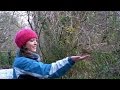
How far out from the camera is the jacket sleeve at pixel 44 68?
159cm

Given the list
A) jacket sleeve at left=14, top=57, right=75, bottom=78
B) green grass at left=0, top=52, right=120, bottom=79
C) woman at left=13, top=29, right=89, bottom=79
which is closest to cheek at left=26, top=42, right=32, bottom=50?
woman at left=13, top=29, right=89, bottom=79

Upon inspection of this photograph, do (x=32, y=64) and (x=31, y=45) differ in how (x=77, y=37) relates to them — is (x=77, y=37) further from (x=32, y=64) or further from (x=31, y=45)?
(x=32, y=64)

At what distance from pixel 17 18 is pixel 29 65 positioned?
555 cm

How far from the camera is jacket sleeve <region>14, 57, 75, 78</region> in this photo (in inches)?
62.6

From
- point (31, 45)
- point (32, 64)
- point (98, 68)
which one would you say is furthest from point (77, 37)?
point (32, 64)

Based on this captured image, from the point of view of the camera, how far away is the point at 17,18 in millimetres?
7242

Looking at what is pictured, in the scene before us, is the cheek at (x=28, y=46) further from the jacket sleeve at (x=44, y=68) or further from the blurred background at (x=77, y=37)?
the blurred background at (x=77, y=37)

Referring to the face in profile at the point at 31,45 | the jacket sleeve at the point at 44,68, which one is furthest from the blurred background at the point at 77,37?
the jacket sleeve at the point at 44,68

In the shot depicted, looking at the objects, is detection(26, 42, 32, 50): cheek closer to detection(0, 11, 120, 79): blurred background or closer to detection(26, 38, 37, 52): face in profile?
detection(26, 38, 37, 52): face in profile

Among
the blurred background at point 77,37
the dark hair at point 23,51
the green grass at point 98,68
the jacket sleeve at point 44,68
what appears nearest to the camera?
the jacket sleeve at point 44,68

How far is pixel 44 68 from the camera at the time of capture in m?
1.72

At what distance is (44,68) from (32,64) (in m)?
0.12
